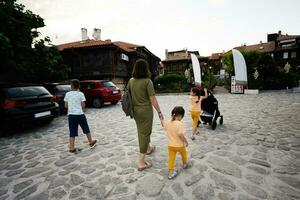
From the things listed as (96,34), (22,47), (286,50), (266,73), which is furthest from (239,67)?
(286,50)

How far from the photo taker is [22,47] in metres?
11.3

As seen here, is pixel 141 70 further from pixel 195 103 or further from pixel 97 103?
pixel 97 103

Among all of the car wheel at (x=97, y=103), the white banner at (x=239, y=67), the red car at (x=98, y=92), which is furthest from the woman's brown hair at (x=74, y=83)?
the white banner at (x=239, y=67)

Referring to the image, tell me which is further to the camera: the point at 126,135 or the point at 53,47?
the point at 53,47

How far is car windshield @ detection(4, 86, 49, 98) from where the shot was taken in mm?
6477

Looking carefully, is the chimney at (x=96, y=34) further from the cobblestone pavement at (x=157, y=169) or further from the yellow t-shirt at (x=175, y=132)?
the yellow t-shirt at (x=175, y=132)

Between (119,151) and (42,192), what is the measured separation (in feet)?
6.21

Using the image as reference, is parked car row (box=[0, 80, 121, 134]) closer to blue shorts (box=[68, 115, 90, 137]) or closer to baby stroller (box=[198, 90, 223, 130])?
blue shorts (box=[68, 115, 90, 137])

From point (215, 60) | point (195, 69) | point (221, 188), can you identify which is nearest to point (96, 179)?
point (221, 188)

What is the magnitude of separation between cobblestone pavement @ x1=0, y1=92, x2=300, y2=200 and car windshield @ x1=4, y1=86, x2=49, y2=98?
152cm

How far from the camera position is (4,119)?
247 inches

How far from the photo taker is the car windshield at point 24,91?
255 inches

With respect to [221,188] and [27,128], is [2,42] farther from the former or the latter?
[221,188]

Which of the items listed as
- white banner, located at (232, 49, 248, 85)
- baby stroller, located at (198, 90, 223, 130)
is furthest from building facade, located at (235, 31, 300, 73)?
baby stroller, located at (198, 90, 223, 130)
